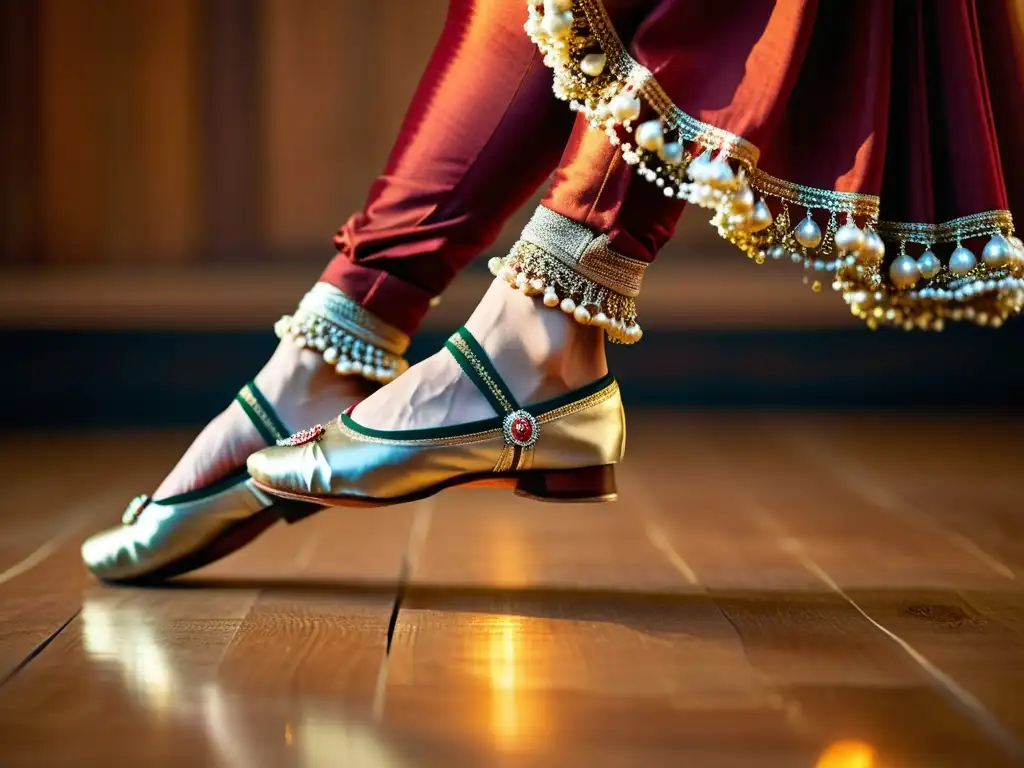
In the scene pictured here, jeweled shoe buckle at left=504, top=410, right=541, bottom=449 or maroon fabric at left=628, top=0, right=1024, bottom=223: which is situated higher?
maroon fabric at left=628, top=0, right=1024, bottom=223

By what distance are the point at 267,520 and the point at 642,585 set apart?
0.24 metres

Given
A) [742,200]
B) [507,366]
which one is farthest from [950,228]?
[507,366]

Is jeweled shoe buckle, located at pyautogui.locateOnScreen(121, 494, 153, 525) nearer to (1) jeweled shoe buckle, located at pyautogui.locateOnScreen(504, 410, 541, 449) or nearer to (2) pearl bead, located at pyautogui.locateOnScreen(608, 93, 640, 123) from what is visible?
(1) jeweled shoe buckle, located at pyautogui.locateOnScreen(504, 410, 541, 449)

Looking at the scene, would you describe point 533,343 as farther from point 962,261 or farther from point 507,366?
point 962,261

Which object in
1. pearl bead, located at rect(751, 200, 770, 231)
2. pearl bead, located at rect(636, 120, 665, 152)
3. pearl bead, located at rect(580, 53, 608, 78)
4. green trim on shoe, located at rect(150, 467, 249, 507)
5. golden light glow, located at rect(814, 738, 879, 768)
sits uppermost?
pearl bead, located at rect(580, 53, 608, 78)

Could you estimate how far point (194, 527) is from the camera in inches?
28.3

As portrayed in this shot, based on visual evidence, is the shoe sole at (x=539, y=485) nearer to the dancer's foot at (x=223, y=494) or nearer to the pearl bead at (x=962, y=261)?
the dancer's foot at (x=223, y=494)

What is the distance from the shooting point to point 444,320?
A: 1.77 meters

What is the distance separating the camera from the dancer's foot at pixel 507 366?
0.63m

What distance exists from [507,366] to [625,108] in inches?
6.1

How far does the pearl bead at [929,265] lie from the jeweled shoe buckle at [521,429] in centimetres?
22

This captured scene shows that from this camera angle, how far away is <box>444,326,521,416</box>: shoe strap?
0.64m

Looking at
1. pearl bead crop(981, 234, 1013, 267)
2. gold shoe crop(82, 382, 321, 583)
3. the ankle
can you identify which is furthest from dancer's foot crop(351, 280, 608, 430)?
pearl bead crop(981, 234, 1013, 267)

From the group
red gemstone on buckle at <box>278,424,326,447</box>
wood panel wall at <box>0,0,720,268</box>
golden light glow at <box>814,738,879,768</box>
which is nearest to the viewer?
golden light glow at <box>814,738,879,768</box>
